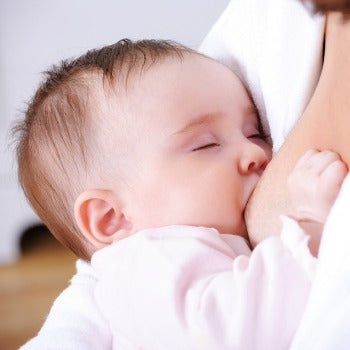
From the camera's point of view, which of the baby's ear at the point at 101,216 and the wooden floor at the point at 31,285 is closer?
the baby's ear at the point at 101,216

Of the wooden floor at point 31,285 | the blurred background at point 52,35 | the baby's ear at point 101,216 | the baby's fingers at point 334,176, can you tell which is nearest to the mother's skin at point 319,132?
the baby's fingers at point 334,176

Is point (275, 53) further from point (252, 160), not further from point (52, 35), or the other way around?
point (52, 35)

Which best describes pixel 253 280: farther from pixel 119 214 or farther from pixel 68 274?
pixel 68 274

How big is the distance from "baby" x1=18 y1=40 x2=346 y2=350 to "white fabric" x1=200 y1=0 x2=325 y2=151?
1.2 inches

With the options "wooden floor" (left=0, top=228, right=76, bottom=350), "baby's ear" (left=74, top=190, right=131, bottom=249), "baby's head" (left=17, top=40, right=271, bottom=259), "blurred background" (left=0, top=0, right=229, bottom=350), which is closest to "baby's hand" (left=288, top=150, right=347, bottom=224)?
"baby's head" (left=17, top=40, right=271, bottom=259)

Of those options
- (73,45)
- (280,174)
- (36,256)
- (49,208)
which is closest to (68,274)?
(36,256)

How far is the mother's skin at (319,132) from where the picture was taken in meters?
0.59

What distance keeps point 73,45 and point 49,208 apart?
49.3 inches

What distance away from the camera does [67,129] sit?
31.5 inches

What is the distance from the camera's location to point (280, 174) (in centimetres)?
66

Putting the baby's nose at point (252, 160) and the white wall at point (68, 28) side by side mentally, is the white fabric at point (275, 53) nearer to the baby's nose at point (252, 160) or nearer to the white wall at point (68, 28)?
the baby's nose at point (252, 160)

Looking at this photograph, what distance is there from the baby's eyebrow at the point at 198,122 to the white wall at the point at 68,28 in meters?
1.27

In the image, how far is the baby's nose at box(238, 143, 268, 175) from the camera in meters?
0.73

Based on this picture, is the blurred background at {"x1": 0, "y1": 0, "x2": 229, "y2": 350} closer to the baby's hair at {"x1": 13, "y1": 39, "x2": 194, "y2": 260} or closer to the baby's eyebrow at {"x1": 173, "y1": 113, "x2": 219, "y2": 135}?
the baby's hair at {"x1": 13, "y1": 39, "x2": 194, "y2": 260}
